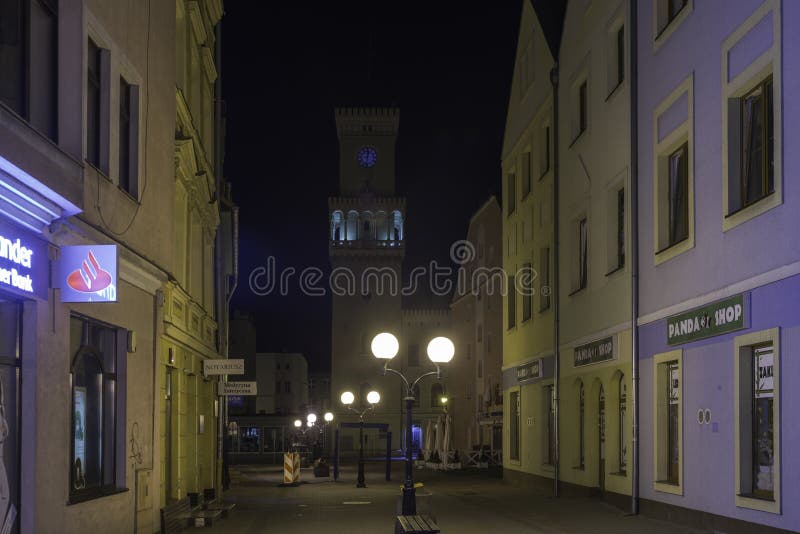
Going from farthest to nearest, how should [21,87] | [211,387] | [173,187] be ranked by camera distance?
[211,387] → [173,187] → [21,87]

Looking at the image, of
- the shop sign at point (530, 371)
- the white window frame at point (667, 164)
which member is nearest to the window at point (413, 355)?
the shop sign at point (530, 371)

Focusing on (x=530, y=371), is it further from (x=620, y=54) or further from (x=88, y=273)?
(x=88, y=273)

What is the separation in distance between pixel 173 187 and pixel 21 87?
7.92 metres

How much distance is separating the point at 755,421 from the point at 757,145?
369 centimetres

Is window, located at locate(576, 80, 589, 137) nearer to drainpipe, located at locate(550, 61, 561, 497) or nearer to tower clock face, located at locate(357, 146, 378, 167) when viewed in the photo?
drainpipe, located at locate(550, 61, 561, 497)

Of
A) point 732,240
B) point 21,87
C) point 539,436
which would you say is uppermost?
point 21,87

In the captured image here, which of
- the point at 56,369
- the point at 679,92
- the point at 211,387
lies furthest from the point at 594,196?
the point at 56,369

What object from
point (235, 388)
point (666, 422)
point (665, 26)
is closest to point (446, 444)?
point (235, 388)

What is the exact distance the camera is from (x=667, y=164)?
1873cm

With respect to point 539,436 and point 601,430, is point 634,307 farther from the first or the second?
point 539,436

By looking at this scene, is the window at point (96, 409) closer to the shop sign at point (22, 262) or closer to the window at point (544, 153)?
the shop sign at point (22, 262)

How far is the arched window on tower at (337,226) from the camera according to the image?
8738 cm

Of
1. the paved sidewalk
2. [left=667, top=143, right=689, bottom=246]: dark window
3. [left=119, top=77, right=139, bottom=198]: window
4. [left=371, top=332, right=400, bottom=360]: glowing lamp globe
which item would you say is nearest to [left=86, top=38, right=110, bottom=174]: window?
[left=119, top=77, right=139, bottom=198]: window

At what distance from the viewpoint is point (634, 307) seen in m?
19.7
